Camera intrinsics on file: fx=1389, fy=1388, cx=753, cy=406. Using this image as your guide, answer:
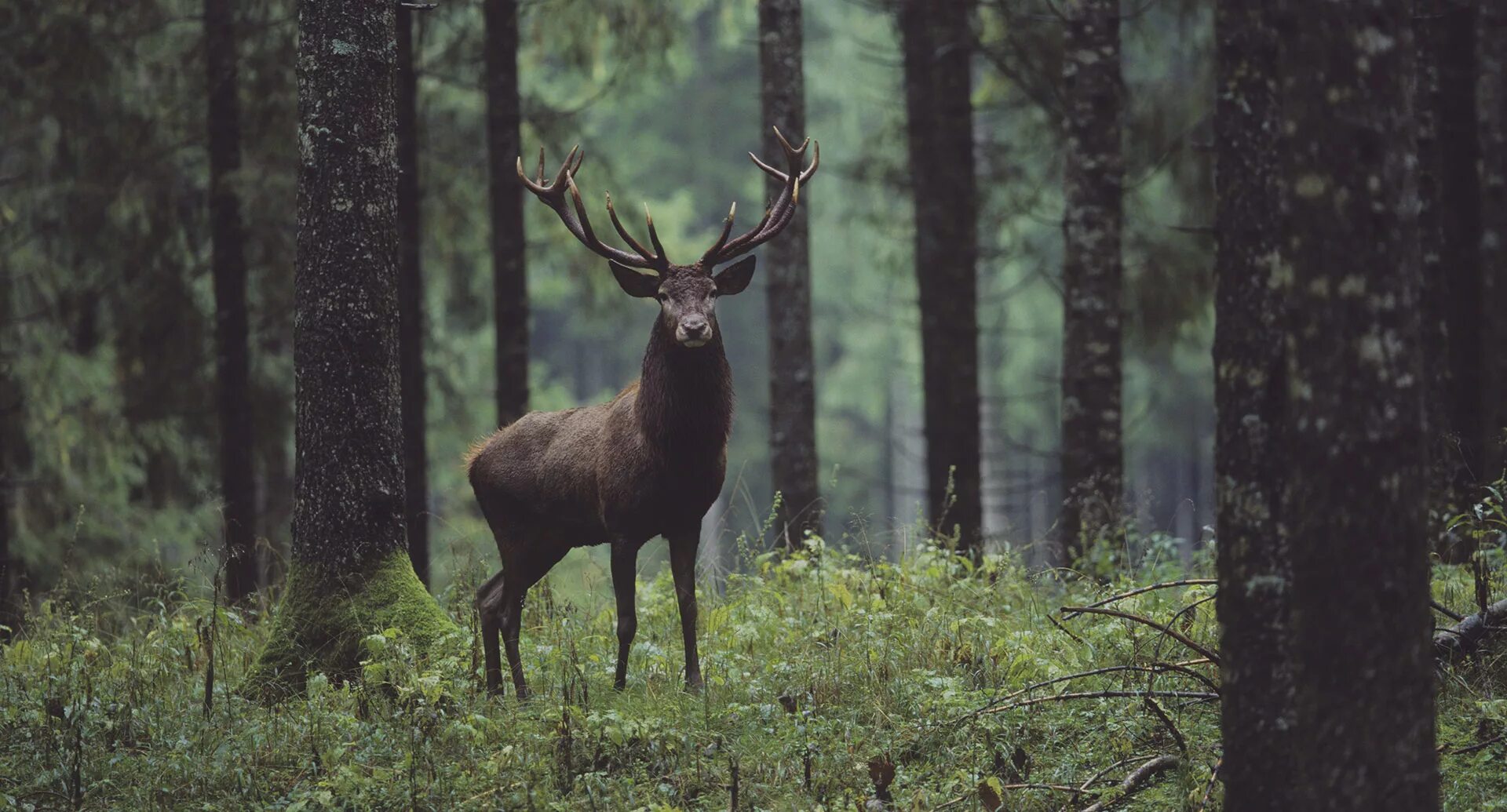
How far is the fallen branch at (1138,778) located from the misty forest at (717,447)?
0.01m

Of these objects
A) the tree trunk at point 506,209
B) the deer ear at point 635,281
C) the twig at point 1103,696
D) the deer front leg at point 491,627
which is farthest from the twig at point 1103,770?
the tree trunk at point 506,209

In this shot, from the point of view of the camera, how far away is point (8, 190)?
1515 cm

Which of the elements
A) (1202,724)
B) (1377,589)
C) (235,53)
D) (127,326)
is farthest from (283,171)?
(1377,589)

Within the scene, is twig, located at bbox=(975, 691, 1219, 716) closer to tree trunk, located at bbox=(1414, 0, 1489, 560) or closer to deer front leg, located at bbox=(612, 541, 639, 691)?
deer front leg, located at bbox=(612, 541, 639, 691)

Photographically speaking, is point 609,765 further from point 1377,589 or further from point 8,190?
point 8,190

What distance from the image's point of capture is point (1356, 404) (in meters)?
3.95

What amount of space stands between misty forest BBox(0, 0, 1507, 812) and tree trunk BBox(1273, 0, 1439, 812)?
1cm

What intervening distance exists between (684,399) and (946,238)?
692cm

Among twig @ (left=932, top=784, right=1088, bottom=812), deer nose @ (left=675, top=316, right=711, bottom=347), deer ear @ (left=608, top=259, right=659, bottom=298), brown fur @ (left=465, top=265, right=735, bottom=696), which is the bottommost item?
twig @ (left=932, top=784, right=1088, bottom=812)

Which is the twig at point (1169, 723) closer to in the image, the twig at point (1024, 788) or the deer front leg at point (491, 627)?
the twig at point (1024, 788)

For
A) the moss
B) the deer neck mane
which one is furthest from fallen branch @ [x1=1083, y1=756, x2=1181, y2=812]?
the moss

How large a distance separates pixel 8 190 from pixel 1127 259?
12.8 m

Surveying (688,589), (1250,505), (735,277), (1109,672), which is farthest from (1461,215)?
(1250,505)

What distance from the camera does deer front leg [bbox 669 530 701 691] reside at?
6.42m
